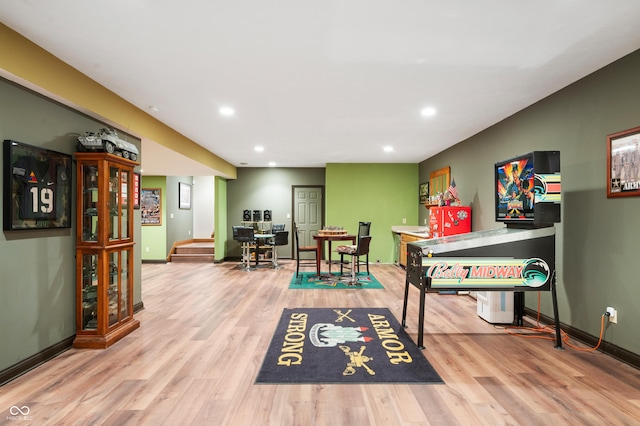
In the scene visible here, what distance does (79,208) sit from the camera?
3248mm

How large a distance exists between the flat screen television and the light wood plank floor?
4.31ft

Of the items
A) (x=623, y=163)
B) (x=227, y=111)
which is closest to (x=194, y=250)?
(x=227, y=111)

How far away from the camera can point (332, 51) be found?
273 cm

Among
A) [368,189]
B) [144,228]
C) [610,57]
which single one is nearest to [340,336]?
[610,57]

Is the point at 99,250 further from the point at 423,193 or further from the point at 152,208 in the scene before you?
the point at 423,193

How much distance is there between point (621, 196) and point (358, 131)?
3.43 meters

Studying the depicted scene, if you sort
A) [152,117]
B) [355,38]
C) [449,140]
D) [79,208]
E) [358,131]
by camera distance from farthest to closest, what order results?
[449,140], [358,131], [152,117], [79,208], [355,38]

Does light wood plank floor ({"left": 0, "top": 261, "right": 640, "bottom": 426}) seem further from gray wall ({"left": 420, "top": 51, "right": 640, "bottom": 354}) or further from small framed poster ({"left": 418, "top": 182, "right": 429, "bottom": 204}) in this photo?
small framed poster ({"left": 418, "top": 182, "right": 429, "bottom": 204})

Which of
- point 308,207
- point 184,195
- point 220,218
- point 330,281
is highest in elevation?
point 184,195

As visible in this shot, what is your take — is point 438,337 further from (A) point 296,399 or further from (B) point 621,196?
(B) point 621,196

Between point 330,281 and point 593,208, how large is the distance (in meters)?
4.30

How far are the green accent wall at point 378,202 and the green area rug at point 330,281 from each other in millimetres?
1778

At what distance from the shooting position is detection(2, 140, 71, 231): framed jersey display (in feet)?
8.35

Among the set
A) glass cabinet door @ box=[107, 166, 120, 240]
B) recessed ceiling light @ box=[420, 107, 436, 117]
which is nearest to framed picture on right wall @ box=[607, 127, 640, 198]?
recessed ceiling light @ box=[420, 107, 436, 117]
